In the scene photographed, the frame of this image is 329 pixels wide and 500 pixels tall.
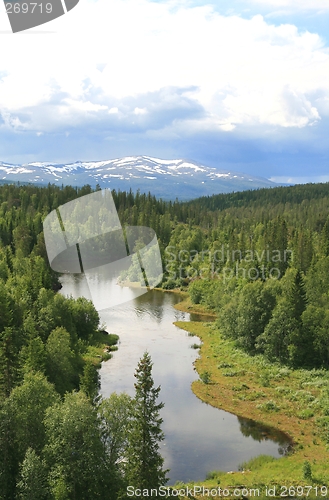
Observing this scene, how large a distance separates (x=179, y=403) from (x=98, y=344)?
18.4 meters

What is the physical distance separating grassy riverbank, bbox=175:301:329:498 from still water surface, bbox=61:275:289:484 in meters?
1.29

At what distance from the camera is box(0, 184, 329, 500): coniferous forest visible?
26.8 m

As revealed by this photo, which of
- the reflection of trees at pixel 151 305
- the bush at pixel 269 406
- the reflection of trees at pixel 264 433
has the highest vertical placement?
the bush at pixel 269 406

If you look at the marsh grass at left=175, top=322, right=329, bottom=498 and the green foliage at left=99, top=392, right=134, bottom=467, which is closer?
the green foliage at left=99, top=392, right=134, bottom=467

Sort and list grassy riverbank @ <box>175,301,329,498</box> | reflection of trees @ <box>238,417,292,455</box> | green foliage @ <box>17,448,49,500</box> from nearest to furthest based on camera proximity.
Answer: green foliage @ <box>17,448,49,500</box> → grassy riverbank @ <box>175,301,329,498</box> → reflection of trees @ <box>238,417,292,455</box>

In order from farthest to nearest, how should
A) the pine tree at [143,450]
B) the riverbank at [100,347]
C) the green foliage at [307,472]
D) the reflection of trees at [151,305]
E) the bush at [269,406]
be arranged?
1. the reflection of trees at [151,305]
2. the riverbank at [100,347]
3. the bush at [269,406]
4. the green foliage at [307,472]
5. the pine tree at [143,450]

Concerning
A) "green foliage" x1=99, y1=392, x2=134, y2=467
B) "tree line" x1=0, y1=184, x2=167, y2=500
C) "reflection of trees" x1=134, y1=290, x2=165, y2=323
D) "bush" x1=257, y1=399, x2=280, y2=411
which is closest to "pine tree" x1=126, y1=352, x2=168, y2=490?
"tree line" x1=0, y1=184, x2=167, y2=500

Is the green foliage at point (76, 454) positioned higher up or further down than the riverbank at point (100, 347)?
higher up

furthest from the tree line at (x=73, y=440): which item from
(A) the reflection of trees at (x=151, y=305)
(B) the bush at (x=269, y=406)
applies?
(A) the reflection of trees at (x=151, y=305)

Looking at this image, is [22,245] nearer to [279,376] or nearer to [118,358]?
[118,358]

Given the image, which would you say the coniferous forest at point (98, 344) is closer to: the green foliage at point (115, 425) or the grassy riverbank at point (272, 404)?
the green foliage at point (115, 425)

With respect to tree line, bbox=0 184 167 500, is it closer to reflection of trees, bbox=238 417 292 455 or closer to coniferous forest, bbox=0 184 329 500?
coniferous forest, bbox=0 184 329 500

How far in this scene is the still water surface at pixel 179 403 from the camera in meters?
36.5

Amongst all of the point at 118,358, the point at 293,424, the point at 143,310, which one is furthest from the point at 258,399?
the point at 143,310
